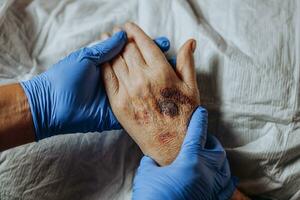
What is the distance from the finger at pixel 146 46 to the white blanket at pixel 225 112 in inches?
2.6

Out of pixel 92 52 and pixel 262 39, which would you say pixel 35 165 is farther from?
pixel 262 39

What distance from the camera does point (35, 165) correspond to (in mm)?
1031

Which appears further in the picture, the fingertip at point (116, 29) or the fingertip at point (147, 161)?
the fingertip at point (116, 29)

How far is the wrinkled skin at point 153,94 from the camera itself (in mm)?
1018

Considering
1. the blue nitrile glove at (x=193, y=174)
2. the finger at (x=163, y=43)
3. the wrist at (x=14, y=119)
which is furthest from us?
the finger at (x=163, y=43)

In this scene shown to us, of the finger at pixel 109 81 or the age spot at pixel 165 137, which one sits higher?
the finger at pixel 109 81

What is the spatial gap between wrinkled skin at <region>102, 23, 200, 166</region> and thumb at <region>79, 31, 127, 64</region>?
0.07 feet

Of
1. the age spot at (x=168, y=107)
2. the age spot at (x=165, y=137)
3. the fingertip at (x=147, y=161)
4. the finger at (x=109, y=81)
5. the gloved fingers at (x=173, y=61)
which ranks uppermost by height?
the finger at (x=109, y=81)

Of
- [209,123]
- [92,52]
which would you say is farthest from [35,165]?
[209,123]

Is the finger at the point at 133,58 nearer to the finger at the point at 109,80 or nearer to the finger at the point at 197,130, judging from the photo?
the finger at the point at 109,80

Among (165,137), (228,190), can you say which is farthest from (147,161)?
(228,190)

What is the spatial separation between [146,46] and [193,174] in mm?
360

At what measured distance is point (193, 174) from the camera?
35.3 inches

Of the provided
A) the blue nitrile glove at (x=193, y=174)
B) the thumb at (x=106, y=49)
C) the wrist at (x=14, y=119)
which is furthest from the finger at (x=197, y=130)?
the wrist at (x=14, y=119)
